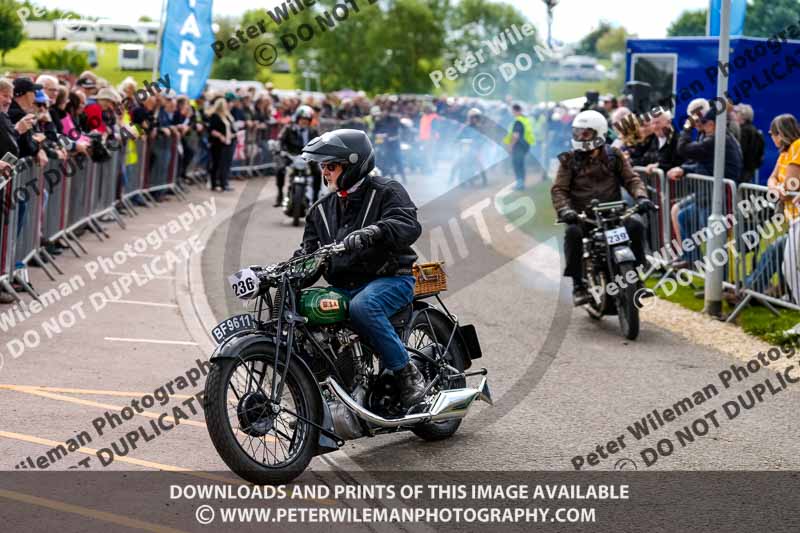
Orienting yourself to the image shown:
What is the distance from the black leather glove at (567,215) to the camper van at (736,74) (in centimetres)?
1006

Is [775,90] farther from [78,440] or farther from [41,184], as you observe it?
[78,440]

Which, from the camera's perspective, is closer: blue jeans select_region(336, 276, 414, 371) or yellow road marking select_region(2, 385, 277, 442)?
blue jeans select_region(336, 276, 414, 371)

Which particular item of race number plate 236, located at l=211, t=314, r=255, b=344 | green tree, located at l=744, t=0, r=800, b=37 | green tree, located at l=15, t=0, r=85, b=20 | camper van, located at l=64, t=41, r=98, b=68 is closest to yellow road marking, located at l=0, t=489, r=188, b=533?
race number plate 236, located at l=211, t=314, r=255, b=344

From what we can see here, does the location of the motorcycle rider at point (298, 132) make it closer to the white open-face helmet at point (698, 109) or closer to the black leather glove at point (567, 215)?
the white open-face helmet at point (698, 109)

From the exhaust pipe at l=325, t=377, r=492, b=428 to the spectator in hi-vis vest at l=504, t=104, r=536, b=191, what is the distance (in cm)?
2248

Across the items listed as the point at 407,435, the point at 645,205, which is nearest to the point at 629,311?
the point at 645,205

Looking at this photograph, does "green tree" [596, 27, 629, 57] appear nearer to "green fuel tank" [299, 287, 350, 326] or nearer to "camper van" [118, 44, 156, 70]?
"camper van" [118, 44, 156, 70]

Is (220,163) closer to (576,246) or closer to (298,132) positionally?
(298,132)

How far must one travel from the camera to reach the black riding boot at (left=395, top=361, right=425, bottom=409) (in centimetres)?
694

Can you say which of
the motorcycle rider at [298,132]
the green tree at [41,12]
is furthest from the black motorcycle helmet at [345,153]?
the green tree at [41,12]

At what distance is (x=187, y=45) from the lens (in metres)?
22.8

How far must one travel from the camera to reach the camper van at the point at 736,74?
2256 cm

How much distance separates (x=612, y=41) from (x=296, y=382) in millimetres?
174549

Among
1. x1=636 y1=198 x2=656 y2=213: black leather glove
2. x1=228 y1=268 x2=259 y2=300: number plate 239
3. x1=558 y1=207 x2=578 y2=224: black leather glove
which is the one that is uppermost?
x1=228 y1=268 x2=259 y2=300: number plate 239
